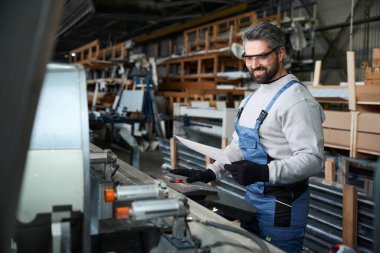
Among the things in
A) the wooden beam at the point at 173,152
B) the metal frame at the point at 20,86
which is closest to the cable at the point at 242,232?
the metal frame at the point at 20,86

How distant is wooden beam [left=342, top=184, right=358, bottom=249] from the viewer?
8.50ft

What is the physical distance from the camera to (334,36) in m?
8.96

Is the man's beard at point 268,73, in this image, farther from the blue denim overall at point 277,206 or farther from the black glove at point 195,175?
the black glove at point 195,175

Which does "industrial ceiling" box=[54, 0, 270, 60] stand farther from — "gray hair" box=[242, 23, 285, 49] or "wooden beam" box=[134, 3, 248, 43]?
"gray hair" box=[242, 23, 285, 49]

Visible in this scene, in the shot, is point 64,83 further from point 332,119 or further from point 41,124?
point 332,119

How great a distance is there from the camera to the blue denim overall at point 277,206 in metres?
1.70

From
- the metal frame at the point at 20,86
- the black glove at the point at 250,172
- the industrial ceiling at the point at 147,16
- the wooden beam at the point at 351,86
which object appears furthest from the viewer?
the industrial ceiling at the point at 147,16

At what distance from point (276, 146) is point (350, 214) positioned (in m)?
1.32

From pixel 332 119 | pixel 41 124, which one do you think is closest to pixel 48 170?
pixel 41 124

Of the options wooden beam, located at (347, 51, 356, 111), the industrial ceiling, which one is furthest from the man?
the industrial ceiling

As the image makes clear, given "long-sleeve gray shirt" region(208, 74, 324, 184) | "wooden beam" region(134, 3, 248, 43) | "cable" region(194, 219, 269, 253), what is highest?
"wooden beam" region(134, 3, 248, 43)

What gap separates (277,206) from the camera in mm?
1699

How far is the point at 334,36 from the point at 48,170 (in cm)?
933

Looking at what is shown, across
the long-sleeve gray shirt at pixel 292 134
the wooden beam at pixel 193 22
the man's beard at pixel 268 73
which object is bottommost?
the long-sleeve gray shirt at pixel 292 134
